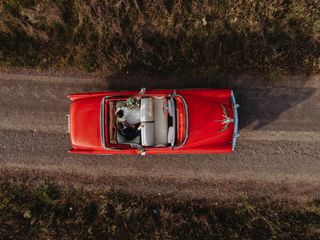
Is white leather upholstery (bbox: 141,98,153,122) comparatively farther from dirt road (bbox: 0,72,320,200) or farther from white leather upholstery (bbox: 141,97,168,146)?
dirt road (bbox: 0,72,320,200)

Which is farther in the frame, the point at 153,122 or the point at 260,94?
the point at 260,94

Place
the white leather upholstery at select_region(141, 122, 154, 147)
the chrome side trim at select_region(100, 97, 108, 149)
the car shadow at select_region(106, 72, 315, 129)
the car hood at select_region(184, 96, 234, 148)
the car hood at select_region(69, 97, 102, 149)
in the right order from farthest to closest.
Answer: the car shadow at select_region(106, 72, 315, 129), the car hood at select_region(69, 97, 102, 149), the car hood at select_region(184, 96, 234, 148), the white leather upholstery at select_region(141, 122, 154, 147), the chrome side trim at select_region(100, 97, 108, 149)

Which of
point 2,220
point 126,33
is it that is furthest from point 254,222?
point 2,220

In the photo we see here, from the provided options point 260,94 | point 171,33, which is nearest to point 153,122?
point 171,33

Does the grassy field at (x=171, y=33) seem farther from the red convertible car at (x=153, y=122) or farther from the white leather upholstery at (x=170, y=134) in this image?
the white leather upholstery at (x=170, y=134)

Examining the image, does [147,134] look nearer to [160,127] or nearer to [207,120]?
[160,127]

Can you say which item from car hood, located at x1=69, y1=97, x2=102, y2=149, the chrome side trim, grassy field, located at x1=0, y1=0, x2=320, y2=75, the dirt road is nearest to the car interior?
the chrome side trim

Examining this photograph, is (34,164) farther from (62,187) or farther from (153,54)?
(153,54)
